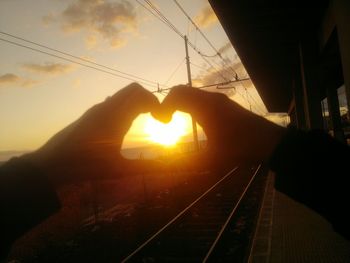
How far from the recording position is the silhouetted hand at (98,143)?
1.12m

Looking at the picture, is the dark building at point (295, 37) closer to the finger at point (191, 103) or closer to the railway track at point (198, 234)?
the railway track at point (198, 234)

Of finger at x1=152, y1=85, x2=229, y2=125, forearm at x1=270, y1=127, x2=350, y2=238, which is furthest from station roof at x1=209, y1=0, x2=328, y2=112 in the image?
forearm at x1=270, y1=127, x2=350, y2=238

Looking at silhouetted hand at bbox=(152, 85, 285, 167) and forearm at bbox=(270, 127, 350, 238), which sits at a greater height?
silhouetted hand at bbox=(152, 85, 285, 167)

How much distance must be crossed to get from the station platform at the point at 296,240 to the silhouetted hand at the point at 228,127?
19.0 ft

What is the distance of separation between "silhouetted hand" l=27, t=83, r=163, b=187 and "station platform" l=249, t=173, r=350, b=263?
5.97 m

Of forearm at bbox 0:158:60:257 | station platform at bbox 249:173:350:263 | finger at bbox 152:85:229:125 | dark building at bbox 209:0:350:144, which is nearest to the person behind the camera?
forearm at bbox 0:158:60:257

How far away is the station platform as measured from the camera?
6453 millimetres

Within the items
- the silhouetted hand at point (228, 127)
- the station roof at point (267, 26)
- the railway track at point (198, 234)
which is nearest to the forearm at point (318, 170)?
the silhouetted hand at point (228, 127)

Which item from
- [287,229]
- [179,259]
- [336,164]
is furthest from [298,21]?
[336,164]

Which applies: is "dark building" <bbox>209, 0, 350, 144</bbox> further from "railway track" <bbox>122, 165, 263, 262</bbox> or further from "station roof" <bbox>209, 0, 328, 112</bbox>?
"railway track" <bbox>122, 165, 263, 262</bbox>

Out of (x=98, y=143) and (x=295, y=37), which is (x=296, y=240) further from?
(x=295, y=37)

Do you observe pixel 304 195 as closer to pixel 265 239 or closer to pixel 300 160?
pixel 300 160

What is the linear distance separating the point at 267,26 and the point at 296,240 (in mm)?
6685

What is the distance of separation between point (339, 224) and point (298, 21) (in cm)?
1065
